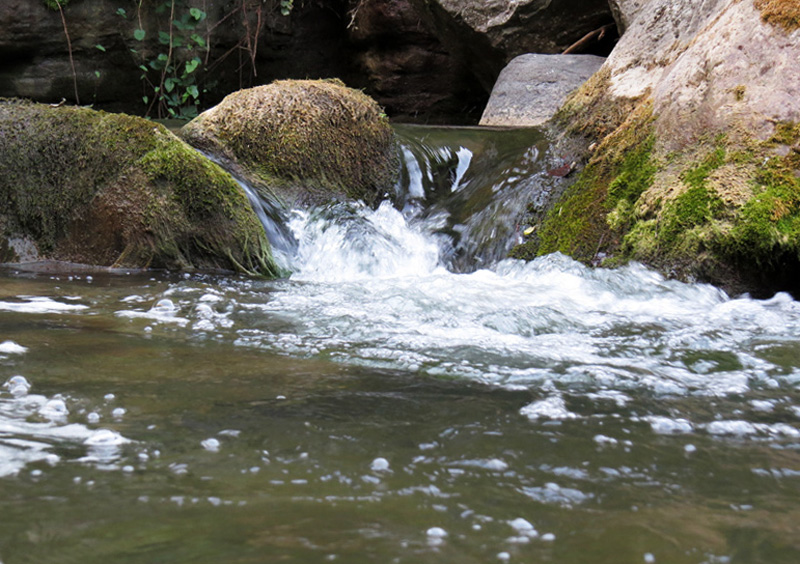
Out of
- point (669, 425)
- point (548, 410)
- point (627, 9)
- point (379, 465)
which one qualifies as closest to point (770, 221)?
point (669, 425)

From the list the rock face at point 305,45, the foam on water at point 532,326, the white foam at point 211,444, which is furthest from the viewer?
the rock face at point 305,45

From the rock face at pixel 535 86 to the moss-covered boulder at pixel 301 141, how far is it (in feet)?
6.96

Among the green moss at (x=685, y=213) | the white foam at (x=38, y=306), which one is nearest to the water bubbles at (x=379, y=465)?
the white foam at (x=38, y=306)

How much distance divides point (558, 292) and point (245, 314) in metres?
1.78

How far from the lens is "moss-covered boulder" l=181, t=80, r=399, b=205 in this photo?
5.64m

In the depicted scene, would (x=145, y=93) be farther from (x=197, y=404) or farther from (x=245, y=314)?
(x=197, y=404)

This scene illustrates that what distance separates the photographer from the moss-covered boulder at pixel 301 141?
564 cm

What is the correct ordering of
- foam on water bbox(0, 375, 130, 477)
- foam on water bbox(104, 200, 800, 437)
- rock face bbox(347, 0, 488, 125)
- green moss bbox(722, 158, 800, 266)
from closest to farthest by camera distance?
foam on water bbox(0, 375, 130, 477)
foam on water bbox(104, 200, 800, 437)
green moss bbox(722, 158, 800, 266)
rock face bbox(347, 0, 488, 125)

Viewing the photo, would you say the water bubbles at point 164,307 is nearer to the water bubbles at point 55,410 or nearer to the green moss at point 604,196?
the water bubbles at point 55,410

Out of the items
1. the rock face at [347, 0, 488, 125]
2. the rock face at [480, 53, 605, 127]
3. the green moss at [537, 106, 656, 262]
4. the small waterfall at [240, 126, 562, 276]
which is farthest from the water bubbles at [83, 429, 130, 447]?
the rock face at [347, 0, 488, 125]

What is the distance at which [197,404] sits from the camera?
197 centimetres

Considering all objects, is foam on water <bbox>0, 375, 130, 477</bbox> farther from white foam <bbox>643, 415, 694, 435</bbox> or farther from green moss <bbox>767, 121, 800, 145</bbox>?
green moss <bbox>767, 121, 800, 145</bbox>

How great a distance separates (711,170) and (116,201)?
12.2 feet

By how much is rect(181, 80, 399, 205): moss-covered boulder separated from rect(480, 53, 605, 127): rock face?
2123mm
